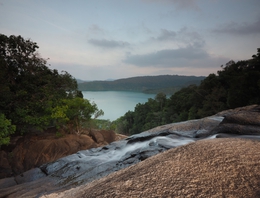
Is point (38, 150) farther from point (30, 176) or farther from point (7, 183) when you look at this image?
point (30, 176)

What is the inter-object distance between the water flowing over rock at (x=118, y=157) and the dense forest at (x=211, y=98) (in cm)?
1495

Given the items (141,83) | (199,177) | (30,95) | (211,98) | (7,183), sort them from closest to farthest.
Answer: (199,177)
(7,183)
(30,95)
(211,98)
(141,83)

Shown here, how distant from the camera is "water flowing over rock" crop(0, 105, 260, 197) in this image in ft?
20.6

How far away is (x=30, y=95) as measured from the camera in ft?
49.8

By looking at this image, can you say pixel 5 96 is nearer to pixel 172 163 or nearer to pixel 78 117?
pixel 78 117

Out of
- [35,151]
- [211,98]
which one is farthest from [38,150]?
[211,98]

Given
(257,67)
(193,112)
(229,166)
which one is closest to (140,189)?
(229,166)

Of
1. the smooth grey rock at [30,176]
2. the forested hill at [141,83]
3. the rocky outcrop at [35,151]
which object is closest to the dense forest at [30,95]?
the rocky outcrop at [35,151]

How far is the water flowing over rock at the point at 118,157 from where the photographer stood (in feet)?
20.6

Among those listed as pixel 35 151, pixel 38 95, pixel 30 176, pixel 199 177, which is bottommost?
pixel 35 151

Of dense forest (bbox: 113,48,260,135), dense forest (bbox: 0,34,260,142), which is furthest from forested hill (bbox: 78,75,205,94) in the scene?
dense forest (bbox: 0,34,260,142)

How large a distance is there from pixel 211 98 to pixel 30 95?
29142mm

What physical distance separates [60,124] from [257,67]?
2834 centimetres

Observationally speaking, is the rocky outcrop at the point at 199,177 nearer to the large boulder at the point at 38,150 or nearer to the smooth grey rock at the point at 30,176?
the smooth grey rock at the point at 30,176
